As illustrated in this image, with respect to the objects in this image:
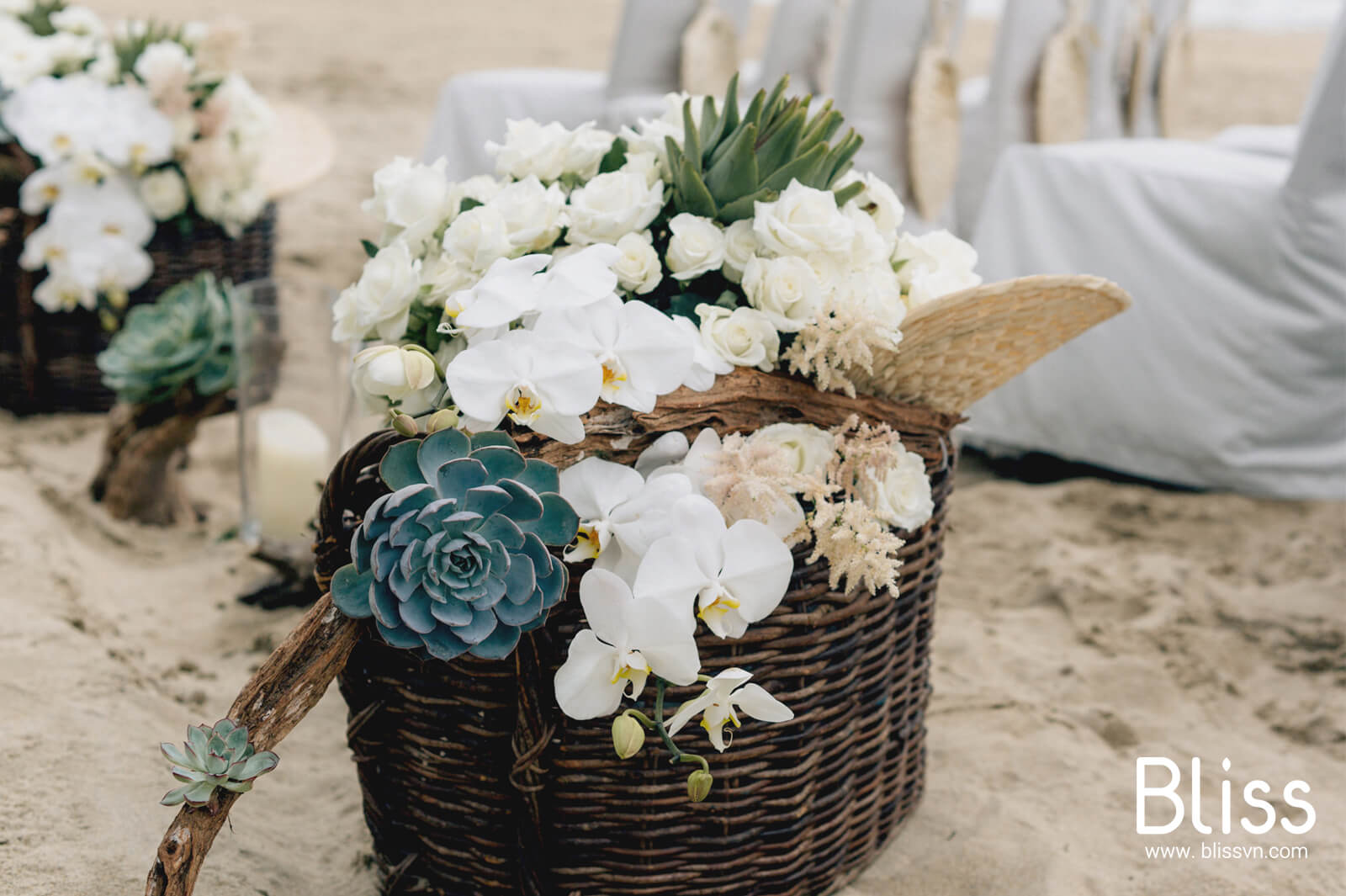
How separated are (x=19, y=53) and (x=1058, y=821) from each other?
1.88 meters

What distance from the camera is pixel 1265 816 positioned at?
1.06m

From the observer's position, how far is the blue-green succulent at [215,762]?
628mm

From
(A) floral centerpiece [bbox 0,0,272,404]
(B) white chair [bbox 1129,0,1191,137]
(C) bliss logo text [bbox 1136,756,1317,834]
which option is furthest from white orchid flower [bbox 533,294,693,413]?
(B) white chair [bbox 1129,0,1191,137]

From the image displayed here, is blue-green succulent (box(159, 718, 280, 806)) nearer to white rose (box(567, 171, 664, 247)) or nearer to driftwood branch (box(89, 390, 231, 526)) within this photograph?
white rose (box(567, 171, 664, 247))

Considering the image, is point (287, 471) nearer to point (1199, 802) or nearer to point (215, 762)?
point (215, 762)

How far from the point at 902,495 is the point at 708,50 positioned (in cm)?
170

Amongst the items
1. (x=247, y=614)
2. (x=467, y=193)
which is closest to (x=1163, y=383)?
(x=467, y=193)

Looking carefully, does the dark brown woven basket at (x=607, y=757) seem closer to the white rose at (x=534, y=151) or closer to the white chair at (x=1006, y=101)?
the white rose at (x=534, y=151)

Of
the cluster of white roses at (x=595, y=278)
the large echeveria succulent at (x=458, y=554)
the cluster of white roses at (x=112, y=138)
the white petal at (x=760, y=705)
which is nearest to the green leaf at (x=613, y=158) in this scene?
the cluster of white roses at (x=595, y=278)

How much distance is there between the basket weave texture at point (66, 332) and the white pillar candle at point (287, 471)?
588 millimetres

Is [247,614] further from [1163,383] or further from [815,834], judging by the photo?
[1163,383]

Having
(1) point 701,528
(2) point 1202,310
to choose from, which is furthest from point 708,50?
(1) point 701,528

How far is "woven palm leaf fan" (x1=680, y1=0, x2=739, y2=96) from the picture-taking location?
2.22 m

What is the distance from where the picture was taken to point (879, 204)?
896 mm
